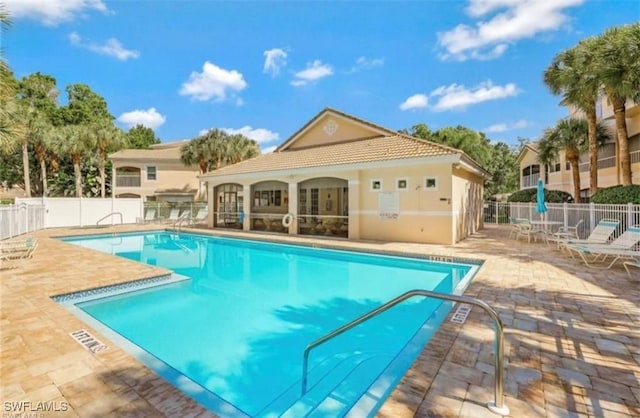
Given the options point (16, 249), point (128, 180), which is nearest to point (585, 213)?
point (16, 249)

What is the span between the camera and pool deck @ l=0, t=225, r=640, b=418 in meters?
2.99

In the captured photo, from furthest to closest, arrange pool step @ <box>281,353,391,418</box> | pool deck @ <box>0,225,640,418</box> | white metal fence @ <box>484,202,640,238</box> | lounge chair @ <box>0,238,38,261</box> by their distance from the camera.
→ white metal fence @ <box>484,202,640,238</box>, lounge chair @ <box>0,238,38,261</box>, pool step @ <box>281,353,391,418</box>, pool deck @ <box>0,225,640,418</box>

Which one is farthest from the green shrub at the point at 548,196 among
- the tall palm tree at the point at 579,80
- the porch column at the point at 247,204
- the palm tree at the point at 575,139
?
the porch column at the point at 247,204

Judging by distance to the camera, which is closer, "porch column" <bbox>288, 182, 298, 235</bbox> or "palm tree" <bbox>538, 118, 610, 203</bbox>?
"porch column" <bbox>288, 182, 298, 235</bbox>

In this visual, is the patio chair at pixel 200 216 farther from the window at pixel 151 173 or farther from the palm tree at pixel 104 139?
the window at pixel 151 173

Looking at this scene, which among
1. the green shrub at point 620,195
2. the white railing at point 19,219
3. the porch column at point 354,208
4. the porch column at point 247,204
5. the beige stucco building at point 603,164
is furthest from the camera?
the beige stucco building at point 603,164

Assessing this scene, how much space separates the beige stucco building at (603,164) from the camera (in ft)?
68.3

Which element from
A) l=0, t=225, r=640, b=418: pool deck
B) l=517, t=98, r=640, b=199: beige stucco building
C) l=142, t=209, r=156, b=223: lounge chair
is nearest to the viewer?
l=0, t=225, r=640, b=418: pool deck

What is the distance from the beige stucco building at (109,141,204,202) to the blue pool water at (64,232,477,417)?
2404 cm

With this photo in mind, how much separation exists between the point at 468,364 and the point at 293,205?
15197 mm

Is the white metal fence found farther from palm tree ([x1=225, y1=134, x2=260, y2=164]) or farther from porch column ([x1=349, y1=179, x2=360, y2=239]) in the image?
palm tree ([x1=225, y1=134, x2=260, y2=164])

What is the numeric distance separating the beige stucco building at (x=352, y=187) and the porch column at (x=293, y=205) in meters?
0.06

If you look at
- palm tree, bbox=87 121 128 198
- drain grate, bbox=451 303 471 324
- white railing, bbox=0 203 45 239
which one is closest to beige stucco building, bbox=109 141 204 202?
palm tree, bbox=87 121 128 198

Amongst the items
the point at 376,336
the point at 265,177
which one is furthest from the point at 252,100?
the point at 376,336
